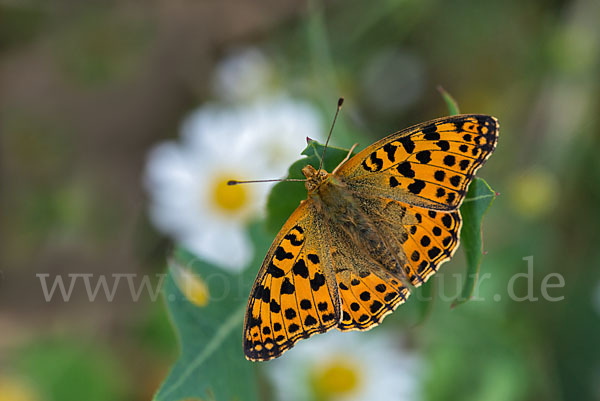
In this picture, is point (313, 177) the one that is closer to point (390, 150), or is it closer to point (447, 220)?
point (390, 150)

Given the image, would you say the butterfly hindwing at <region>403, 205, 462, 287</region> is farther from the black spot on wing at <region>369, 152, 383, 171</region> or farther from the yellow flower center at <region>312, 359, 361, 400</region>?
the yellow flower center at <region>312, 359, 361, 400</region>

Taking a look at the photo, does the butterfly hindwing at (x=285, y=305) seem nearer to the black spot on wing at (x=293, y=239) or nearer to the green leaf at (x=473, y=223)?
the black spot on wing at (x=293, y=239)

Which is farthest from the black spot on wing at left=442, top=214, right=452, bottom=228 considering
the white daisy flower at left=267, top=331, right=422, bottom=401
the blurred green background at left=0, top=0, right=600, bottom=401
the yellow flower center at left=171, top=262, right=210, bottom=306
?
the white daisy flower at left=267, top=331, right=422, bottom=401

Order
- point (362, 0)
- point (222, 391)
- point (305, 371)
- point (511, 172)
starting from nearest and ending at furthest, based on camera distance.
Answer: point (222, 391) < point (305, 371) < point (511, 172) < point (362, 0)

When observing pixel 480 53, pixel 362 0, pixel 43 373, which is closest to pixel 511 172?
pixel 480 53

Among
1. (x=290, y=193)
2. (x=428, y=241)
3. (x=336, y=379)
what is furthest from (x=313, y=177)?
(x=336, y=379)

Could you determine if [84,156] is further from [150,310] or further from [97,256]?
[150,310]

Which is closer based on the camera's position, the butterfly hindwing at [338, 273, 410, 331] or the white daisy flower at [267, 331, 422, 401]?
the butterfly hindwing at [338, 273, 410, 331]
